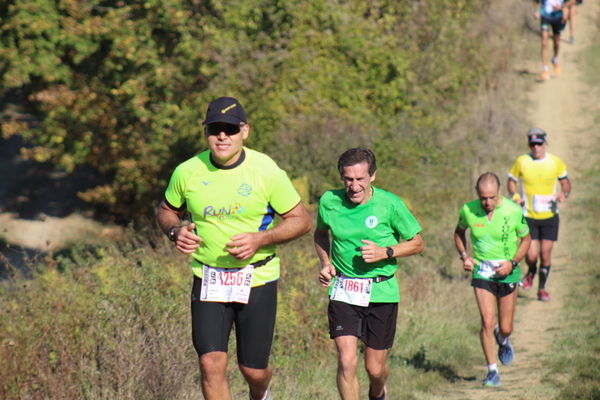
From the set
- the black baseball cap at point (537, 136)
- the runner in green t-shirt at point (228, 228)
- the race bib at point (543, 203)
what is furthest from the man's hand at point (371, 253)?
the race bib at point (543, 203)

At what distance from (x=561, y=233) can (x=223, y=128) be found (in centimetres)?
1181

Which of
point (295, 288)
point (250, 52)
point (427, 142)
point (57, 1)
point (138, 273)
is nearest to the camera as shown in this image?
point (138, 273)

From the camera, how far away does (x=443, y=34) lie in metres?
22.8

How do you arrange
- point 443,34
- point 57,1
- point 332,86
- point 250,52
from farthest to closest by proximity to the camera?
point 443,34, point 332,86, point 250,52, point 57,1

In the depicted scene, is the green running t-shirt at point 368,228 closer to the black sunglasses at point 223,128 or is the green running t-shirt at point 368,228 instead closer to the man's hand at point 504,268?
the black sunglasses at point 223,128

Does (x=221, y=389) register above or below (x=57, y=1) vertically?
below

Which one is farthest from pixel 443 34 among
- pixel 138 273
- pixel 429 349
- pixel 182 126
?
pixel 138 273

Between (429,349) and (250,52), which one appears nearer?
(429,349)

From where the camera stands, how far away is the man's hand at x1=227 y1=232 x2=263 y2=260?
5.45 m

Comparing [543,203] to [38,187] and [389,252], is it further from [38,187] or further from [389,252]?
[38,187]

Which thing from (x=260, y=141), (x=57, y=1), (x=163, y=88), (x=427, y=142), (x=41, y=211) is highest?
(x=57, y=1)

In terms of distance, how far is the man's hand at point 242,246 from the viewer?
17.9ft

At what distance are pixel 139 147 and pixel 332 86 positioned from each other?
4.56 meters

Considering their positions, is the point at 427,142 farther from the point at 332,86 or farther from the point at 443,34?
the point at 443,34
